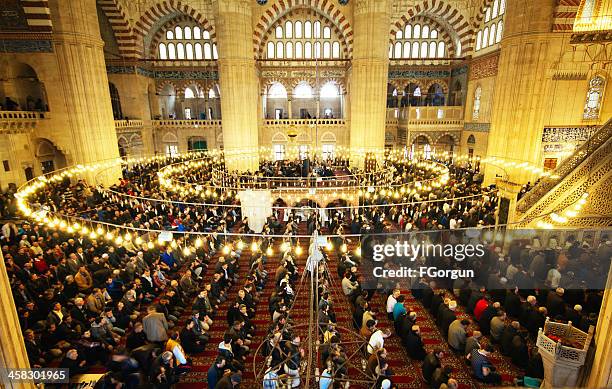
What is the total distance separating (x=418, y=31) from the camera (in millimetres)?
22047

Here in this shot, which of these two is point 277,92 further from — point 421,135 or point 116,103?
point 421,135

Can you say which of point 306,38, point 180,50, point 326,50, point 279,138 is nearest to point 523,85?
point 326,50

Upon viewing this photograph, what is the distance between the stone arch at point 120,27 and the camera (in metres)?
19.0

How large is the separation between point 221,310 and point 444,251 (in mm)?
5226

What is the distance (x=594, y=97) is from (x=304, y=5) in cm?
1520

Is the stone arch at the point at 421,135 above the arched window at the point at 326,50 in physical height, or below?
below

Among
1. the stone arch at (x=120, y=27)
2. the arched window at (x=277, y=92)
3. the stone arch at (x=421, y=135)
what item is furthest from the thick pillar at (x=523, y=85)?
the stone arch at (x=120, y=27)

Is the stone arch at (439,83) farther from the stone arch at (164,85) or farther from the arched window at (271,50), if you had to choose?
the stone arch at (164,85)

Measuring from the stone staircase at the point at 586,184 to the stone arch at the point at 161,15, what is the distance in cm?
1925

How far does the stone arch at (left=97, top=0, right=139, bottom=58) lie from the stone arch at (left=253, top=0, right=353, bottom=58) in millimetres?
6941

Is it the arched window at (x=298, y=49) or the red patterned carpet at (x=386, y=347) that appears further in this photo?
the arched window at (x=298, y=49)

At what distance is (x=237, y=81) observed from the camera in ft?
57.1

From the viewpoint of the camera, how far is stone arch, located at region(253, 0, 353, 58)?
20245 mm

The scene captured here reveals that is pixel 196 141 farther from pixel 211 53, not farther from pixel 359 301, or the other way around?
pixel 359 301
